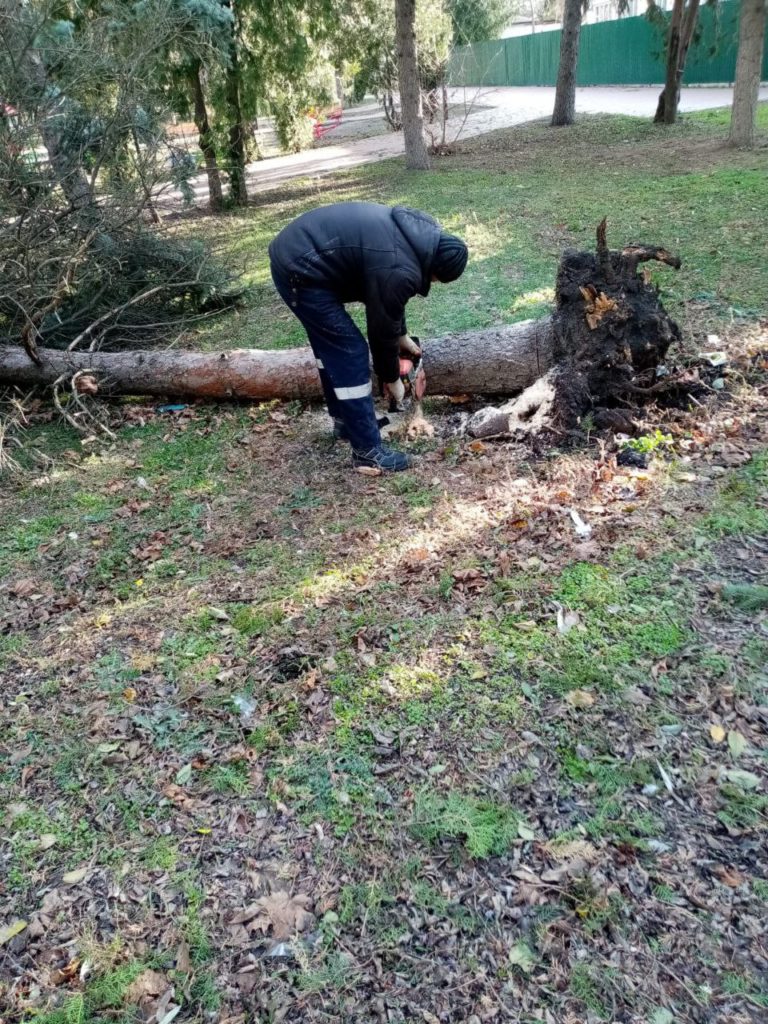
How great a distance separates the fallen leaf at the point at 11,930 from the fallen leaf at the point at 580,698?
6.56ft

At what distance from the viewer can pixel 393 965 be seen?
204 cm

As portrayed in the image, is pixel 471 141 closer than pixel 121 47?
Result: No

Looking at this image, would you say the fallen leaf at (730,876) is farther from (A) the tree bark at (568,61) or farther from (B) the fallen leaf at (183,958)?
(A) the tree bark at (568,61)

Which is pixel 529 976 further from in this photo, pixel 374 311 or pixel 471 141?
pixel 471 141

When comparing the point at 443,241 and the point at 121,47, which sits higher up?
the point at 121,47

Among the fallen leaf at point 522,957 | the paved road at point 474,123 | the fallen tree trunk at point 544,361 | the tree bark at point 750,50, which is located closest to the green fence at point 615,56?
the paved road at point 474,123

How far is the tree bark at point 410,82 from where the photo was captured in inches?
525

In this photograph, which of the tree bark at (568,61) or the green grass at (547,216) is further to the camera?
the tree bark at (568,61)

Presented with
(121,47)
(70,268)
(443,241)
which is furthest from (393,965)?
(121,47)

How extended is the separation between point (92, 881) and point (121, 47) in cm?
790

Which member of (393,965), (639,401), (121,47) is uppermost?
(121,47)

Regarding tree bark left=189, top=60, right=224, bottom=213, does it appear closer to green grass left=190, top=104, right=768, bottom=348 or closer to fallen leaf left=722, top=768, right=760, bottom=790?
green grass left=190, top=104, right=768, bottom=348

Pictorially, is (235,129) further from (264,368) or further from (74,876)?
(74,876)

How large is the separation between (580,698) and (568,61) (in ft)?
62.7
